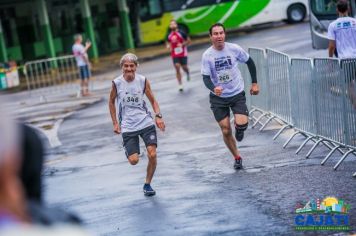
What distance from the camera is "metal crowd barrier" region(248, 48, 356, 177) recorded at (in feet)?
32.5

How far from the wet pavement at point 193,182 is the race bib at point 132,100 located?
1053 millimetres

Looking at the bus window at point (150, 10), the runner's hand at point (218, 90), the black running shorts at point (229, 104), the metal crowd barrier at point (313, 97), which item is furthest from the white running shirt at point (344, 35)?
the bus window at point (150, 10)

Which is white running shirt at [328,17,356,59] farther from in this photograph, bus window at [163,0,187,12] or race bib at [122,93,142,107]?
Answer: bus window at [163,0,187,12]

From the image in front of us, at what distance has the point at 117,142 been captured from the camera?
49.2 ft

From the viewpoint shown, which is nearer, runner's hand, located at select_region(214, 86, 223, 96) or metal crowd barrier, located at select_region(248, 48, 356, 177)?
metal crowd barrier, located at select_region(248, 48, 356, 177)

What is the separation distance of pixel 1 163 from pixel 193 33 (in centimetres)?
3974

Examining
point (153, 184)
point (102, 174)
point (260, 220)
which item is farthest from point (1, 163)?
point (102, 174)

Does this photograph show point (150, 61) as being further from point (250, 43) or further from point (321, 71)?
point (321, 71)

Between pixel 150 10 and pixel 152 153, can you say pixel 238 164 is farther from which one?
pixel 150 10

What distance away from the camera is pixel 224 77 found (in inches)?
427

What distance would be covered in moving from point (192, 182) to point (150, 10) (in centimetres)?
3216

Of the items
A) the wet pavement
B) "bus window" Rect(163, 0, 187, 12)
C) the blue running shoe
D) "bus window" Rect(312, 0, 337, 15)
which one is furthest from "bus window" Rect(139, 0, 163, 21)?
the blue running shoe

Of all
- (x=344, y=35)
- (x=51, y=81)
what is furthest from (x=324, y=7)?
(x=344, y=35)

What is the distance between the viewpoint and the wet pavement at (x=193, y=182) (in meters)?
8.14
